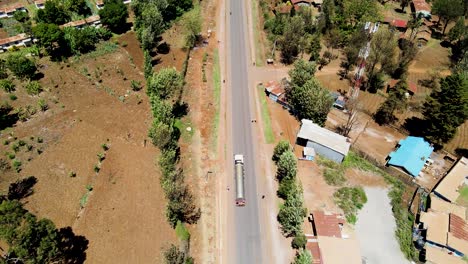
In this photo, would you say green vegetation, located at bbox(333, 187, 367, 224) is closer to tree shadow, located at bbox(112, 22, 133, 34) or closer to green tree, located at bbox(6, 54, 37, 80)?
green tree, located at bbox(6, 54, 37, 80)

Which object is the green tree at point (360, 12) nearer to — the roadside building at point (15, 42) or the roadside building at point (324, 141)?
the roadside building at point (324, 141)

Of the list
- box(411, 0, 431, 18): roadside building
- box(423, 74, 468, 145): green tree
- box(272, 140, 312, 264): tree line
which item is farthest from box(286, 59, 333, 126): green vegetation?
box(411, 0, 431, 18): roadside building

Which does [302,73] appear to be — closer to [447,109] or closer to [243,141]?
[243,141]

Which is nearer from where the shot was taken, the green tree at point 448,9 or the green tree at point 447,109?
the green tree at point 447,109

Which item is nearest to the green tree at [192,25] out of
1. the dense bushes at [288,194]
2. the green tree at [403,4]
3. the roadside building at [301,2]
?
the roadside building at [301,2]

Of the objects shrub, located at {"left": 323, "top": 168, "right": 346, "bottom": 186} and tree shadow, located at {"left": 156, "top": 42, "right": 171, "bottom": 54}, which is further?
tree shadow, located at {"left": 156, "top": 42, "right": 171, "bottom": 54}
